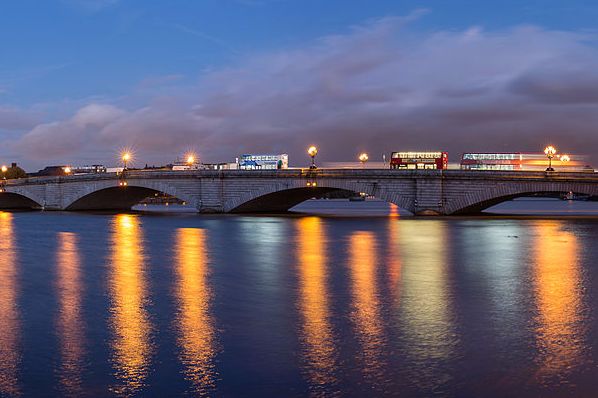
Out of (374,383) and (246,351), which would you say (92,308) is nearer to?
(246,351)

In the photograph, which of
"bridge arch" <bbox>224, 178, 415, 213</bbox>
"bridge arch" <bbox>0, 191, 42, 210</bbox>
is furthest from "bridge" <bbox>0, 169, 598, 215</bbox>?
"bridge arch" <bbox>0, 191, 42, 210</bbox>

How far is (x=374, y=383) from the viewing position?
10680 mm

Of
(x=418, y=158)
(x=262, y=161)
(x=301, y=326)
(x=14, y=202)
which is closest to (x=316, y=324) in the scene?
(x=301, y=326)

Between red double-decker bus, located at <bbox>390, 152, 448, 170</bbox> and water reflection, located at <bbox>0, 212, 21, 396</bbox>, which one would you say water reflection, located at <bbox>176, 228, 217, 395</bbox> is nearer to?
water reflection, located at <bbox>0, 212, 21, 396</bbox>

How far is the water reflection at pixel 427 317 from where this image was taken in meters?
11.4

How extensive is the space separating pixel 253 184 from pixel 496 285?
198ft

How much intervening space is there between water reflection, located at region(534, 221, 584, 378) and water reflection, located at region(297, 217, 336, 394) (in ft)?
11.8

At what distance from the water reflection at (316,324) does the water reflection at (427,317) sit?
1462 millimetres

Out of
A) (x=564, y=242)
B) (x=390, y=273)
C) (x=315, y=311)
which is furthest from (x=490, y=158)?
(x=315, y=311)

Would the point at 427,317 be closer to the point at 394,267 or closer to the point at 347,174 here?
the point at 394,267

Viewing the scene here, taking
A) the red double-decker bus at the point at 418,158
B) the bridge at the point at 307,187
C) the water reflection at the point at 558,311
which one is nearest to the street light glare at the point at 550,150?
the bridge at the point at 307,187

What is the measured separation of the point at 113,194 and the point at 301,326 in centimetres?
9529

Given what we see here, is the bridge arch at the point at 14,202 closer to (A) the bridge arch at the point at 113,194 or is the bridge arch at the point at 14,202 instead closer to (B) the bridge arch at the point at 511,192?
(A) the bridge arch at the point at 113,194

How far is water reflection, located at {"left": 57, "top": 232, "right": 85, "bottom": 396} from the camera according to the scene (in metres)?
11.0
